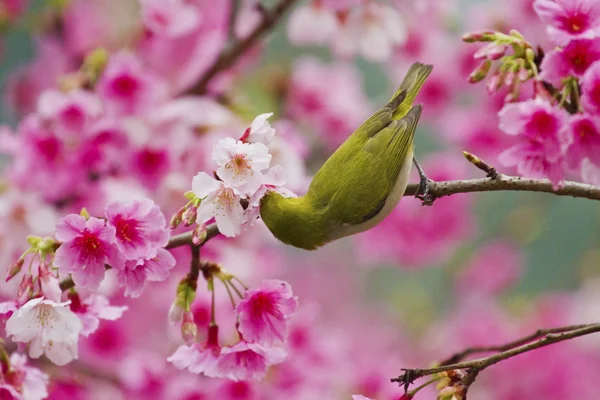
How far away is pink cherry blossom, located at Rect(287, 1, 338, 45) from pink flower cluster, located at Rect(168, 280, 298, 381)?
83 cm

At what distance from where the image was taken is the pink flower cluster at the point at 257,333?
686 millimetres

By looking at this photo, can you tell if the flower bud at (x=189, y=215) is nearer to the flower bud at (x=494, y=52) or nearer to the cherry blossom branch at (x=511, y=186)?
the cherry blossom branch at (x=511, y=186)

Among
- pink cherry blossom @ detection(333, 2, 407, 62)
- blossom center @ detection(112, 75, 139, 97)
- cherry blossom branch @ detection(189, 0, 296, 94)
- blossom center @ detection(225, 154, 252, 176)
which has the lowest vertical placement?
blossom center @ detection(225, 154, 252, 176)

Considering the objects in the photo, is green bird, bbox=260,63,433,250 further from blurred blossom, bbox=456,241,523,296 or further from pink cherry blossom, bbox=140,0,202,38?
blurred blossom, bbox=456,241,523,296

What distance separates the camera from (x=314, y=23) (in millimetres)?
1407

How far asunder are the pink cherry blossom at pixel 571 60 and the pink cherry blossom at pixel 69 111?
772 millimetres

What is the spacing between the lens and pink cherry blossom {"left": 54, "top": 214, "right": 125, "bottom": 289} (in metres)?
0.64

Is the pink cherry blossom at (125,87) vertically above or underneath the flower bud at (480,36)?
above

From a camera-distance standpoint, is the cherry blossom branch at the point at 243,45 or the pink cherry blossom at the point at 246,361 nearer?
the pink cherry blossom at the point at 246,361

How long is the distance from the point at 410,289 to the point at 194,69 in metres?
1.39

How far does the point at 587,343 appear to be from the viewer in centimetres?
212

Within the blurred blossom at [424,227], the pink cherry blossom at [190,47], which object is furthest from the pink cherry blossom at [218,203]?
the blurred blossom at [424,227]

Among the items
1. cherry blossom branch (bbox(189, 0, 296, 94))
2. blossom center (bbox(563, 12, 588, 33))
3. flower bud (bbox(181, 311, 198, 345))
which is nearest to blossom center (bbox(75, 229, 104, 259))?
flower bud (bbox(181, 311, 198, 345))

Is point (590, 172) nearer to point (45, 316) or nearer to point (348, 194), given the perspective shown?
point (348, 194)
